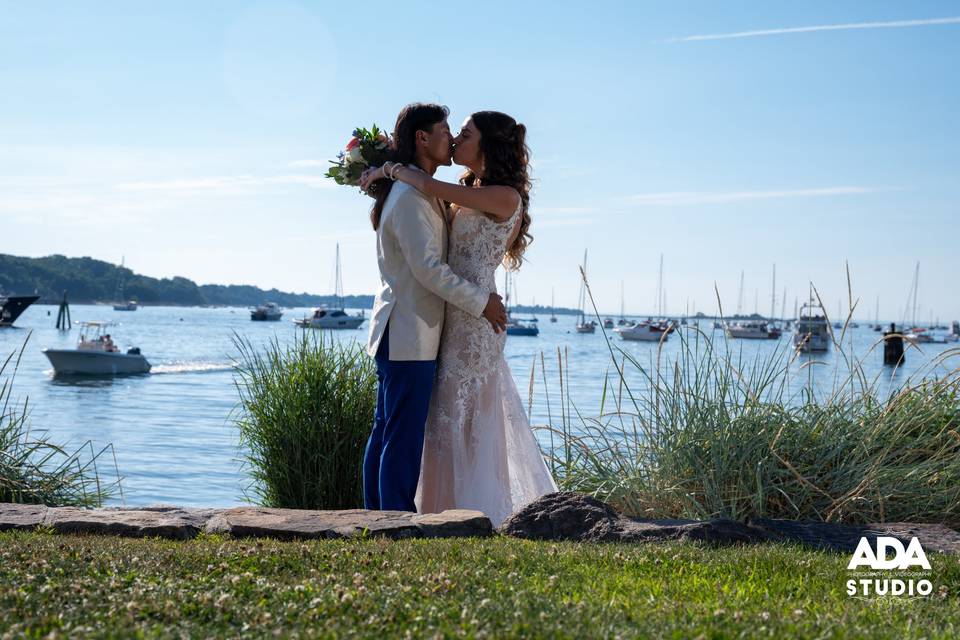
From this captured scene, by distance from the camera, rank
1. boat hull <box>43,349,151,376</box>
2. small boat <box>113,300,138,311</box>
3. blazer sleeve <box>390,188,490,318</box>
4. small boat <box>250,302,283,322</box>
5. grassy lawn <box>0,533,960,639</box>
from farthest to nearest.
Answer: small boat <box>113,300,138,311</box>, small boat <box>250,302,283,322</box>, boat hull <box>43,349,151,376</box>, blazer sleeve <box>390,188,490,318</box>, grassy lawn <box>0,533,960,639</box>

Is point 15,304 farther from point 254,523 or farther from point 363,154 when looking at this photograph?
point 254,523

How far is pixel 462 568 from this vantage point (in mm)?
3549

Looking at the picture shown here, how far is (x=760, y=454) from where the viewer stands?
5707 mm

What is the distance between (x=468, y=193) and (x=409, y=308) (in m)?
0.68

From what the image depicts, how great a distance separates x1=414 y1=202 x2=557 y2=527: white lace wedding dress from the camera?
523 centimetres

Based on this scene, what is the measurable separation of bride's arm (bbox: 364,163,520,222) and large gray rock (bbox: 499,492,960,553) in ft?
4.99

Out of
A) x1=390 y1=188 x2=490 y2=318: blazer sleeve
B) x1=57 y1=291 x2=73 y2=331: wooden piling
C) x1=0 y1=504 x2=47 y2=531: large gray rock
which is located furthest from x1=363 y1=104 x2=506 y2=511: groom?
x1=57 y1=291 x2=73 y2=331: wooden piling

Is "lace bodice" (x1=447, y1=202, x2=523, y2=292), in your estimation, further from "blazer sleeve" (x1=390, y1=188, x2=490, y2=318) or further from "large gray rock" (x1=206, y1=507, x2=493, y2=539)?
"large gray rock" (x1=206, y1=507, x2=493, y2=539)

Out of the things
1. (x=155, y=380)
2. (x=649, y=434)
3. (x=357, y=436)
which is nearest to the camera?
(x=649, y=434)

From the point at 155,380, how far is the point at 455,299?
37.6 meters

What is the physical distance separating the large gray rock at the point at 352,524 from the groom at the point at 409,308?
46 cm

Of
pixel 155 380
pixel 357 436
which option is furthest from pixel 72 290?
→ pixel 357 436

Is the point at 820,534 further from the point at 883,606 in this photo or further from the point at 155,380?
the point at 155,380

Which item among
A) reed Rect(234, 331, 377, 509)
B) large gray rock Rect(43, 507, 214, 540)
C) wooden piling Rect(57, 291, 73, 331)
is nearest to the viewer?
large gray rock Rect(43, 507, 214, 540)
